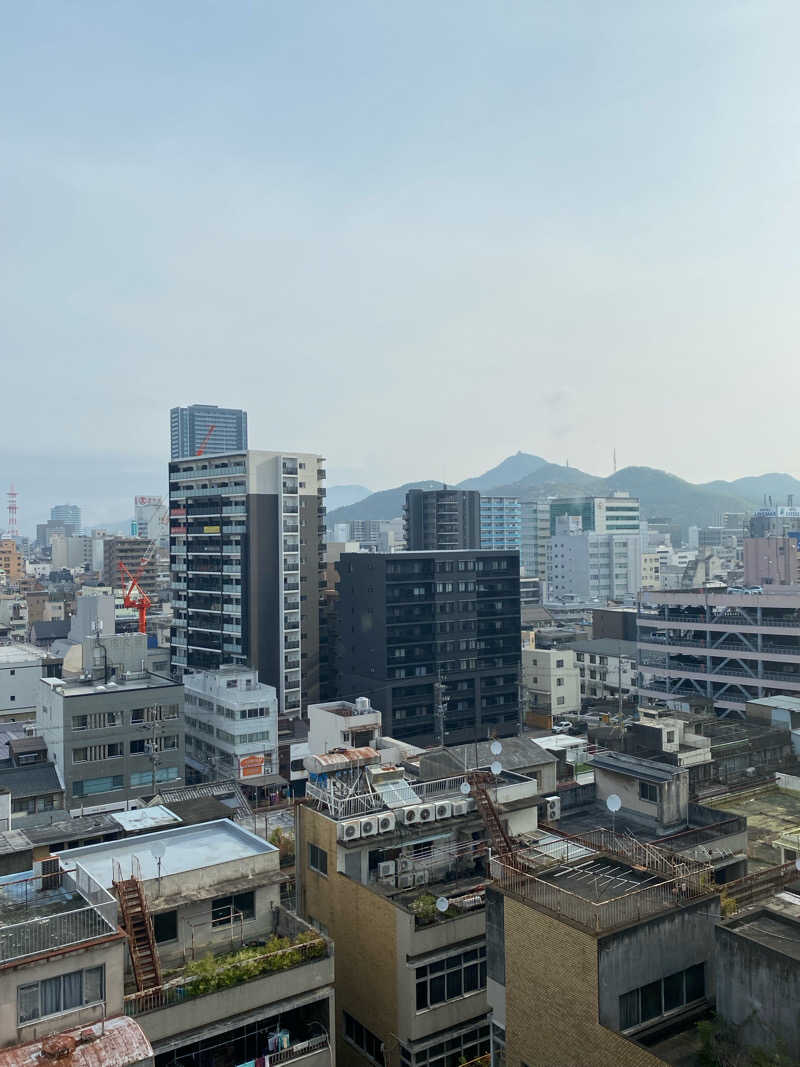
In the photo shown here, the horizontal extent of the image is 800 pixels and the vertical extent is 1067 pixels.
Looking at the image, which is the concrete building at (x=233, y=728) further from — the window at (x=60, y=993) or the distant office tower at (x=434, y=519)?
the distant office tower at (x=434, y=519)

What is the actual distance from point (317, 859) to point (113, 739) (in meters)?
28.0

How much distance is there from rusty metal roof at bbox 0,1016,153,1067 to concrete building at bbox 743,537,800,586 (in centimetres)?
15853

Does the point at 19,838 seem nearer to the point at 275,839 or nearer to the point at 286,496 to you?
the point at 275,839

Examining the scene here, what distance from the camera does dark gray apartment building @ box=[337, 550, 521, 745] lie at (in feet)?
277

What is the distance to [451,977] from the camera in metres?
24.2

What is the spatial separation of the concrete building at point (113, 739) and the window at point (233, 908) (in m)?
29.1

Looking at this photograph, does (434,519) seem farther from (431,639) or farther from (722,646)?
(722,646)

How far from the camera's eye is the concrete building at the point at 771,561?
526ft

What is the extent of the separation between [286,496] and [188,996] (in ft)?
249

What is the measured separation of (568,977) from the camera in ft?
58.2

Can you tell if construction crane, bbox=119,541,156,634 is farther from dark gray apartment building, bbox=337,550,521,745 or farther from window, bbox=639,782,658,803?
window, bbox=639,782,658,803

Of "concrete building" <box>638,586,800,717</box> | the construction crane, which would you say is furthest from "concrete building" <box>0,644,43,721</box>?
the construction crane

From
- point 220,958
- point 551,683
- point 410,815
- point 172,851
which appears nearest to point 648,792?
point 410,815

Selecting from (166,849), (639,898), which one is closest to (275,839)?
(166,849)
